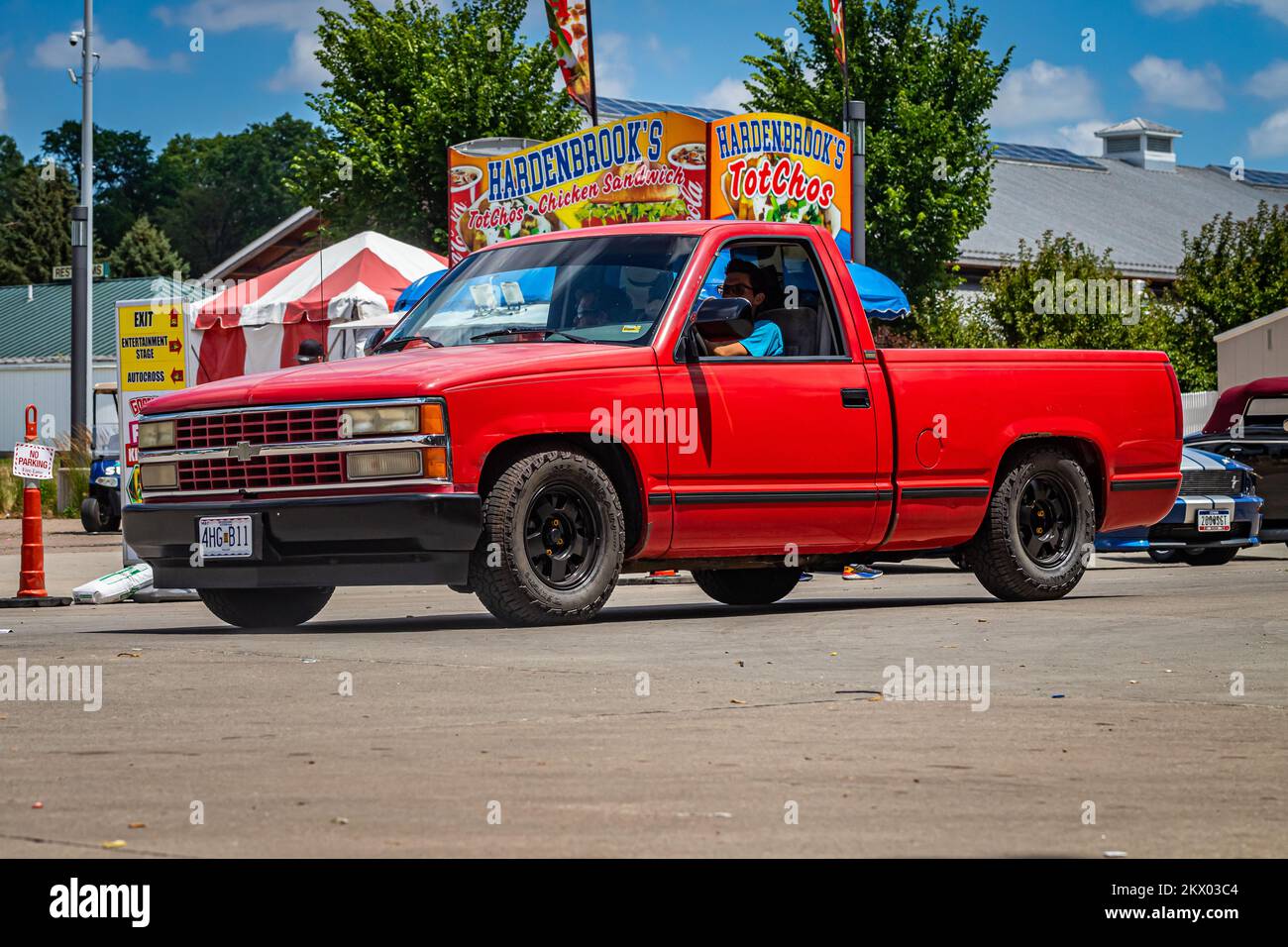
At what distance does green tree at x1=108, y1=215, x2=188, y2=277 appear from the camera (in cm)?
9275

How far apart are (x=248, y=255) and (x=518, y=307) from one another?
51.7 metres

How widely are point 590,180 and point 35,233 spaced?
3047 inches

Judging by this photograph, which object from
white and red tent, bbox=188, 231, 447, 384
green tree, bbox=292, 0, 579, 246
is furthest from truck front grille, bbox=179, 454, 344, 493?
green tree, bbox=292, 0, 579, 246

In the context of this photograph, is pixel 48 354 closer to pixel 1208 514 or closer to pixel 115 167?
pixel 115 167

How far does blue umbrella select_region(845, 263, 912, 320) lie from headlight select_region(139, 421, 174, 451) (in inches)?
393

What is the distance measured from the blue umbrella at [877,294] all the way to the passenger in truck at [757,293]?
798 cm

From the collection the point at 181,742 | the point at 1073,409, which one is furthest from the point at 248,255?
the point at 181,742

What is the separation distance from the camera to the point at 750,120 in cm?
2223

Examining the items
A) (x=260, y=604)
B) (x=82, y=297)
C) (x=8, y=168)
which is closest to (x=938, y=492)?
(x=260, y=604)

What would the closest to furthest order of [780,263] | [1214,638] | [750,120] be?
[1214,638], [780,263], [750,120]

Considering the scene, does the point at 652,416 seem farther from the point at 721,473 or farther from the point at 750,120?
the point at 750,120

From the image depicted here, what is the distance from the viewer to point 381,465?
952cm
